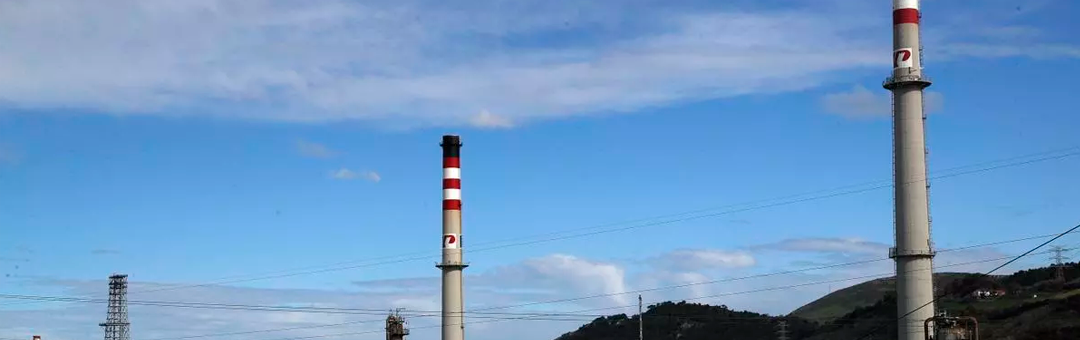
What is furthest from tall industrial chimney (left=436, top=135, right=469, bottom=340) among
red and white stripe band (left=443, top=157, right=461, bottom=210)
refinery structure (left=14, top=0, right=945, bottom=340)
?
refinery structure (left=14, top=0, right=945, bottom=340)

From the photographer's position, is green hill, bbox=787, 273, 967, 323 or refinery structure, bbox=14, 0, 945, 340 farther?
green hill, bbox=787, 273, 967, 323

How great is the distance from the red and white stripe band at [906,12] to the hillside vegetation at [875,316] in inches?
1487

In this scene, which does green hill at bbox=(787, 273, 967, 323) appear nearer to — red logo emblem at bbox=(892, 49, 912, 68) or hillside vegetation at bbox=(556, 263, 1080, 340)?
hillside vegetation at bbox=(556, 263, 1080, 340)

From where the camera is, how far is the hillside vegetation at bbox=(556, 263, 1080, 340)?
92.8m

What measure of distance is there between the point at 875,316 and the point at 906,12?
84.1 meters

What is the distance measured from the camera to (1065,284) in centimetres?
12025

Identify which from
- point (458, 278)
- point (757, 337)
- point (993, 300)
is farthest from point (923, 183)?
point (757, 337)

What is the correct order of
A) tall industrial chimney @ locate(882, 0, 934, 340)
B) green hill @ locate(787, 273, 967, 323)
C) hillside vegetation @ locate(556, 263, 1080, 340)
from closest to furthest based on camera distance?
tall industrial chimney @ locate(882, 0, 934, 340) < hillside vegetation @ locate(556, 263, 1080, 340) < green hill @ locate(787, 273, 967, 323)

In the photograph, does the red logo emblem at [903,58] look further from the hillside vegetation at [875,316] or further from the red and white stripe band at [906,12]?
the hillside vegetation at [875,316]

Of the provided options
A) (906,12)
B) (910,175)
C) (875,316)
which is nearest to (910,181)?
(910,175)

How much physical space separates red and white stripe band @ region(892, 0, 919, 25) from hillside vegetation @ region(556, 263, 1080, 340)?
124ft

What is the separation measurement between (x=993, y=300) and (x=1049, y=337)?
132 ft

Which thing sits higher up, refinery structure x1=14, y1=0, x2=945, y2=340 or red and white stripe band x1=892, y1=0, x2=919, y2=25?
red and white stripe band x1=892, y1=0, x2=919, y2=25

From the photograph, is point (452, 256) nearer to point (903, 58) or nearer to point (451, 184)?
point (451, 184)
